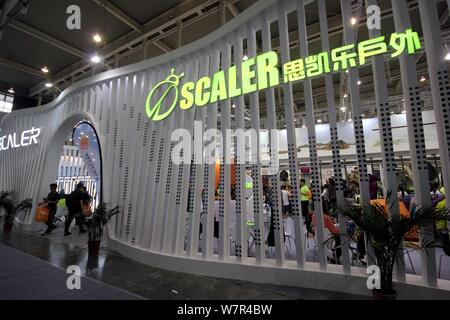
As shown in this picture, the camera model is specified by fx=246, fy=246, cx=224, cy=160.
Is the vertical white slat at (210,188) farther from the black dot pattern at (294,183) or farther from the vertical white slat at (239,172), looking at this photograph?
the black dot pattern at (294,183)

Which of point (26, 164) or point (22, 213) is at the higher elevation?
point (26, 164)

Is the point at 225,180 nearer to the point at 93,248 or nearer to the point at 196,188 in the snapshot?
the point at 196,188

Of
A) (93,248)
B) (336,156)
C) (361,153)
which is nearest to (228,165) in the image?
(336,156)

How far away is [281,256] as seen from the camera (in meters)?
3.49

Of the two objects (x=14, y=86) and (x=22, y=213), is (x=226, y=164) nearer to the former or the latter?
(x=22, y=213)

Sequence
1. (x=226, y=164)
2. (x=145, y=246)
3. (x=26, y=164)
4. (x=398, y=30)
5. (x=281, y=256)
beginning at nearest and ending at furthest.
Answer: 1. (x=398, y=30)
2. (x=281, y=256)
3. (x=226, y=164)
4. (x=145, y=246)
5. (x=26, y=164)

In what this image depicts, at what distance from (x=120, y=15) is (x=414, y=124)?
6890mm

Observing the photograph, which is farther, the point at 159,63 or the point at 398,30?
the point at 159,63

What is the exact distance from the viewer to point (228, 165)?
4.12 metres

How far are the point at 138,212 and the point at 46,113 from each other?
651 cm

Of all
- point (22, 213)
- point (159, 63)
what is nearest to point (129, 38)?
point (159, 63)

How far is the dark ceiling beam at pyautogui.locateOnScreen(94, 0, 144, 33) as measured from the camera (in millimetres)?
5949

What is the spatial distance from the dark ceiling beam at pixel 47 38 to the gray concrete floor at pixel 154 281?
20.1ft
